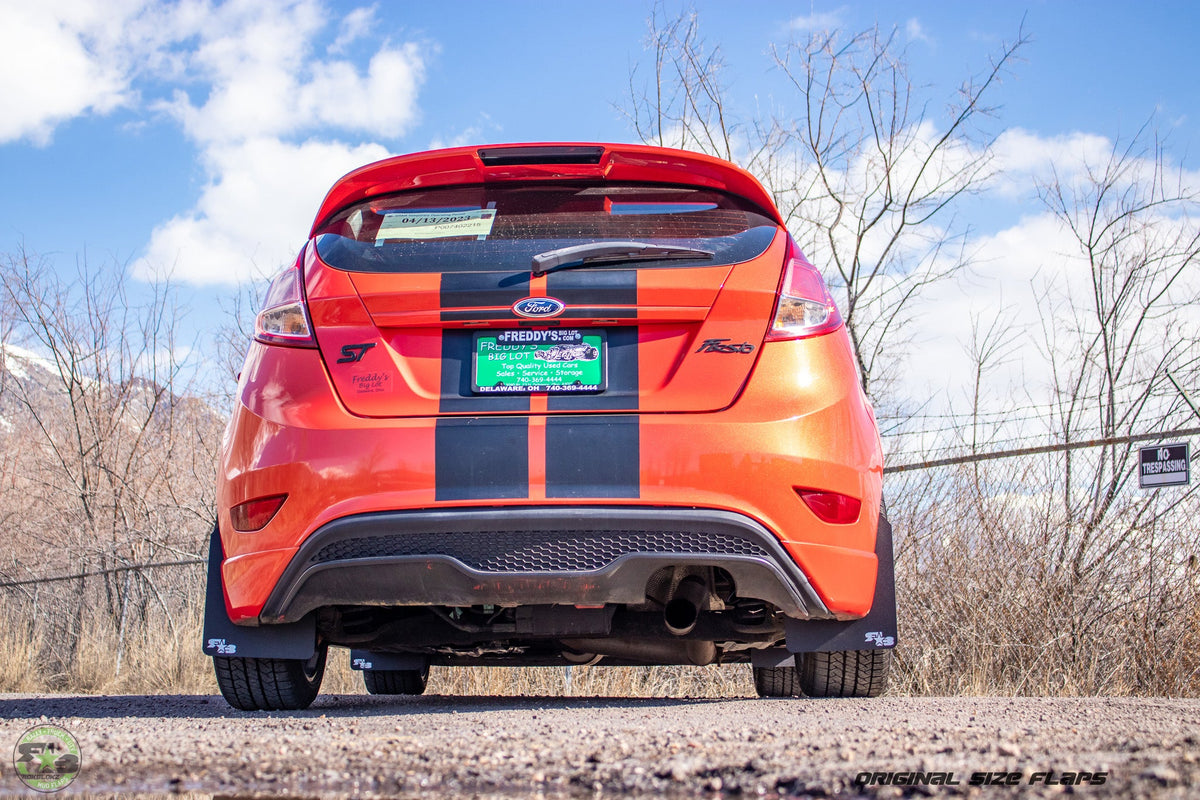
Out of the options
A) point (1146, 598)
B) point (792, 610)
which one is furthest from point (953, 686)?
point (792, 610)

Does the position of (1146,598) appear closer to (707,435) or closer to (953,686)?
(953,686)

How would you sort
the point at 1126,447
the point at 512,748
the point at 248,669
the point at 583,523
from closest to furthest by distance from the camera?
the point at 512,748 < the point at 583,523 < the point at 248,669 < the point at 1126,447

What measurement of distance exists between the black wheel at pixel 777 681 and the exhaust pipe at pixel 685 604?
4.00 feet

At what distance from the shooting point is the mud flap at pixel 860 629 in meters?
2.94

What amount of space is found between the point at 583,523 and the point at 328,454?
74 cm

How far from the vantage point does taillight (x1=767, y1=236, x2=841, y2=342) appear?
9.56ft

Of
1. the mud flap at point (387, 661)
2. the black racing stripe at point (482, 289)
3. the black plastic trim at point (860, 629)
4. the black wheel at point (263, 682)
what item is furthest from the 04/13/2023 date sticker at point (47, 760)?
the mud flap at point (387, 661)

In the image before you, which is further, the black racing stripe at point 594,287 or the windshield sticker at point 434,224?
the windshield sticker at point 434,224

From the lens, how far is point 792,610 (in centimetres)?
278

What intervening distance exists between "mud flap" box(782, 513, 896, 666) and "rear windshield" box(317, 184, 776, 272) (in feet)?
3.43

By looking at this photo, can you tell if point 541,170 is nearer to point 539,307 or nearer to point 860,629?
point 539,307

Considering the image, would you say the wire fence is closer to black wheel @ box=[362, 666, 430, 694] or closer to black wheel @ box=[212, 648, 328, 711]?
black wheel @ box=[362, 666, 430, 694]

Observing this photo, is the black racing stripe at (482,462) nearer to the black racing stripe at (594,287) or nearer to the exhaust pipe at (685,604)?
the black racing stripe at (594,287)

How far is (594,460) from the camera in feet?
8.86
